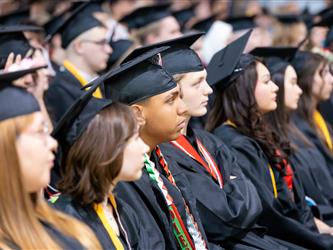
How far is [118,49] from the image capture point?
662 cm

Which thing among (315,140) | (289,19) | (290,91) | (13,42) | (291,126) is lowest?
(289,19)

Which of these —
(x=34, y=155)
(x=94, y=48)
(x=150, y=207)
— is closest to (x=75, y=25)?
(x=94, y=48)

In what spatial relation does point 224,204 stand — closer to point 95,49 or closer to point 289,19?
A: point 95,49

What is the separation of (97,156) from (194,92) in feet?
4.03

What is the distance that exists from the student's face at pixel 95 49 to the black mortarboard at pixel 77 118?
323 cm

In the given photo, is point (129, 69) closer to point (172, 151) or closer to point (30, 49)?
point (172, 151)

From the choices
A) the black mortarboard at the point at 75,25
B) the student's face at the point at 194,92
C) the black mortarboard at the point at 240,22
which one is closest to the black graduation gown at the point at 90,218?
the student's face at the point at 194,92

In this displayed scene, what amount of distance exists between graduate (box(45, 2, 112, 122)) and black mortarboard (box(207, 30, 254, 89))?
1478mm

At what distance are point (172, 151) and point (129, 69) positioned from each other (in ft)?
2.11

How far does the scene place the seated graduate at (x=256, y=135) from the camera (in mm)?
4176

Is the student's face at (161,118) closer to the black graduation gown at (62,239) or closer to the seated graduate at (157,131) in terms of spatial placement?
the seated graduate at (157,131)

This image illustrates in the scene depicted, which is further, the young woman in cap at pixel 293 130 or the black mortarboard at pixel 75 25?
the black mortarboard at pixel 75 25

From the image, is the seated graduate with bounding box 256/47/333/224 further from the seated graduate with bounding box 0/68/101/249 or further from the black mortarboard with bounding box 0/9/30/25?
the black mortarboard with bounding box 0/9/30/25

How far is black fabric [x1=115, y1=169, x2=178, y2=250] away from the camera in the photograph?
3037mm
